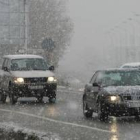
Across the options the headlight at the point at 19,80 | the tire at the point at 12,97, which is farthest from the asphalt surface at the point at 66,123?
the headlight at the point at 19,80

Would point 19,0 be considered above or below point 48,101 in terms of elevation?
above

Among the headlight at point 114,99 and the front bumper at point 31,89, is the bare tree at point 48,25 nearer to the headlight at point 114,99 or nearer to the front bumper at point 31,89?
the front bumper at point 31,89

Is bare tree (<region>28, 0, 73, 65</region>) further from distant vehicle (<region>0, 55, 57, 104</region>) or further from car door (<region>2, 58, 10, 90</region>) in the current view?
distant vehicle (<region>0, 55, 57, 104</region>)

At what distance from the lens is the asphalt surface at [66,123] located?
1445 centimetres

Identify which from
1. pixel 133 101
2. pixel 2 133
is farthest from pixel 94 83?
pixel 2 133

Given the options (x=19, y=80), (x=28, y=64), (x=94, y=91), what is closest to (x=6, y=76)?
(x=28, y=64)

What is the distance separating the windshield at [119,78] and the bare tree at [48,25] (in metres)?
73.7

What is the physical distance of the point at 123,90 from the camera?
57.2ft

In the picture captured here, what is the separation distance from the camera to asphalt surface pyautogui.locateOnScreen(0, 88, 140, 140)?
14445 millimetres

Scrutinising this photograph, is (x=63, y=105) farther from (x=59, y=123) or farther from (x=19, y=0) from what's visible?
(x=19, y=0)

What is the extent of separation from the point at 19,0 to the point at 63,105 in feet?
217

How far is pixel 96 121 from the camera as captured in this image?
1816 cm

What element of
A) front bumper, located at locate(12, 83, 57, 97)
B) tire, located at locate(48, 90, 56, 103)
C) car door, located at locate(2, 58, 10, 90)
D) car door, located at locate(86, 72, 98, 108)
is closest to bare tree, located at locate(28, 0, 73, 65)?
car door, located at locate(2, 58, 10, 90)

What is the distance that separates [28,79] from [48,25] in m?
71.0
